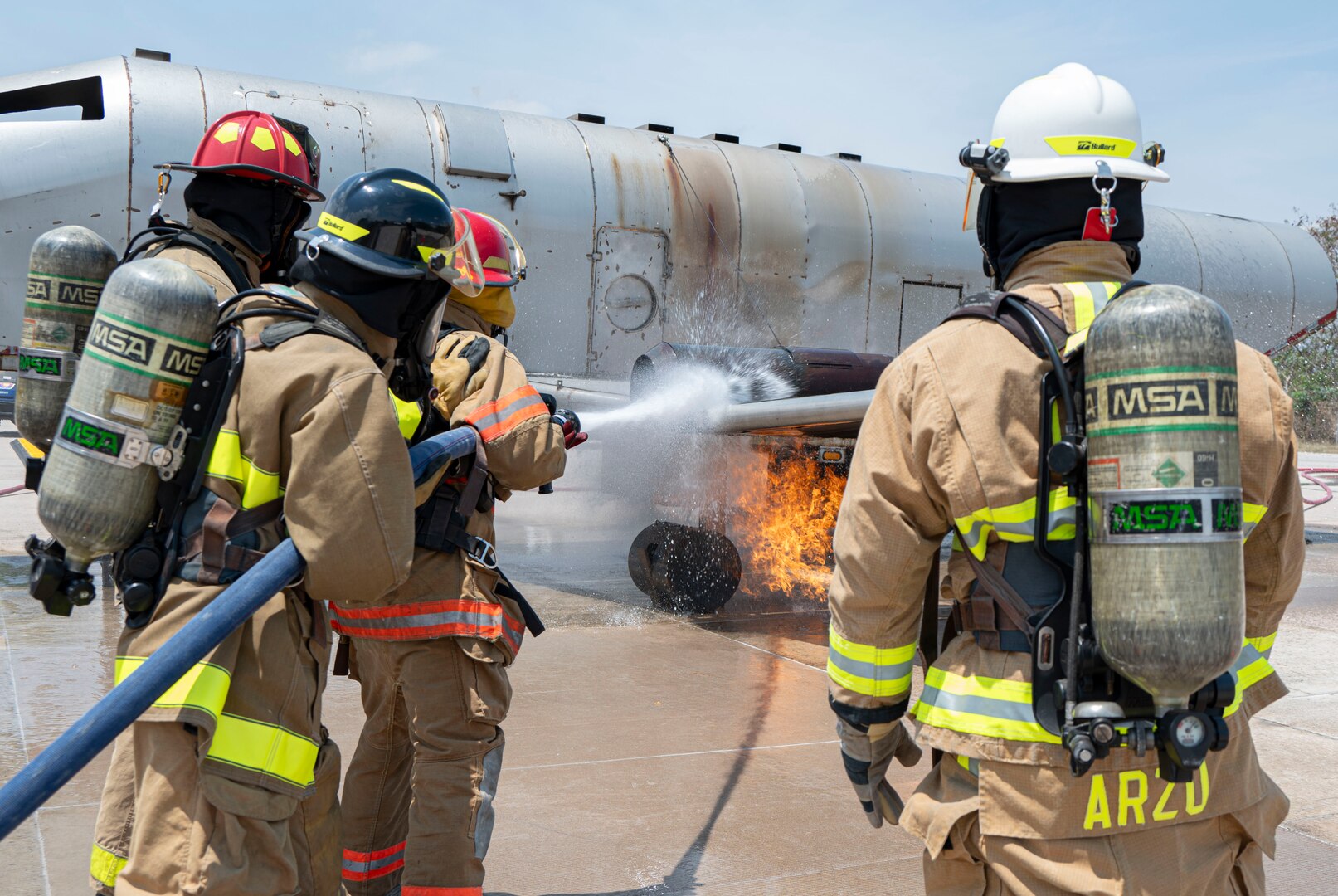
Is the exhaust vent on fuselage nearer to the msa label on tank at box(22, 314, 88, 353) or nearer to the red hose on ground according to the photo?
the msa label on tank at box(22, 314, 88, 353)

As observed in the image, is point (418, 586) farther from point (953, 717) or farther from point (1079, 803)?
point (1079, 803)

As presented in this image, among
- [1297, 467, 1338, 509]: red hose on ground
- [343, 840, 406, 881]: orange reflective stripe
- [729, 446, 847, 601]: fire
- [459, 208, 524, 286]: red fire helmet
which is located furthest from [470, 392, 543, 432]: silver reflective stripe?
[729, 446, 847, 601]: fire

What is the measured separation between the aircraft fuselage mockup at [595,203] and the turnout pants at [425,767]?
6284 millimetres

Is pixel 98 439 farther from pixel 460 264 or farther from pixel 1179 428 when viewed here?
pixel 1179 428

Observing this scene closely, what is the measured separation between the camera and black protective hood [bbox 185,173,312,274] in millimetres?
3725

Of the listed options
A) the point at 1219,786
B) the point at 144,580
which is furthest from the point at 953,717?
the point at 144,580

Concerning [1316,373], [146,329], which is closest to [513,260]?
[146,329]

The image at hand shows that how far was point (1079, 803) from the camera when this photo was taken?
2008 millimetres

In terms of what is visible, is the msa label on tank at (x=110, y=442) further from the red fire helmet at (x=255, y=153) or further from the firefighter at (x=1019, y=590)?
the red fire helmet at (x=255, y=153)

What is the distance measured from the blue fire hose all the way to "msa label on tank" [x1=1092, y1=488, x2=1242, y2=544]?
5.17 ft

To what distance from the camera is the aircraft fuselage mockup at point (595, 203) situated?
822 centimetres

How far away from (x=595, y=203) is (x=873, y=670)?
322 inches

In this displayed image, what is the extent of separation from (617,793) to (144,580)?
2544 mm

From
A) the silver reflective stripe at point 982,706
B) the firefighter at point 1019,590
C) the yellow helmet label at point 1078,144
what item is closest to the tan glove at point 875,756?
A: the firefighter at point 1019,590
